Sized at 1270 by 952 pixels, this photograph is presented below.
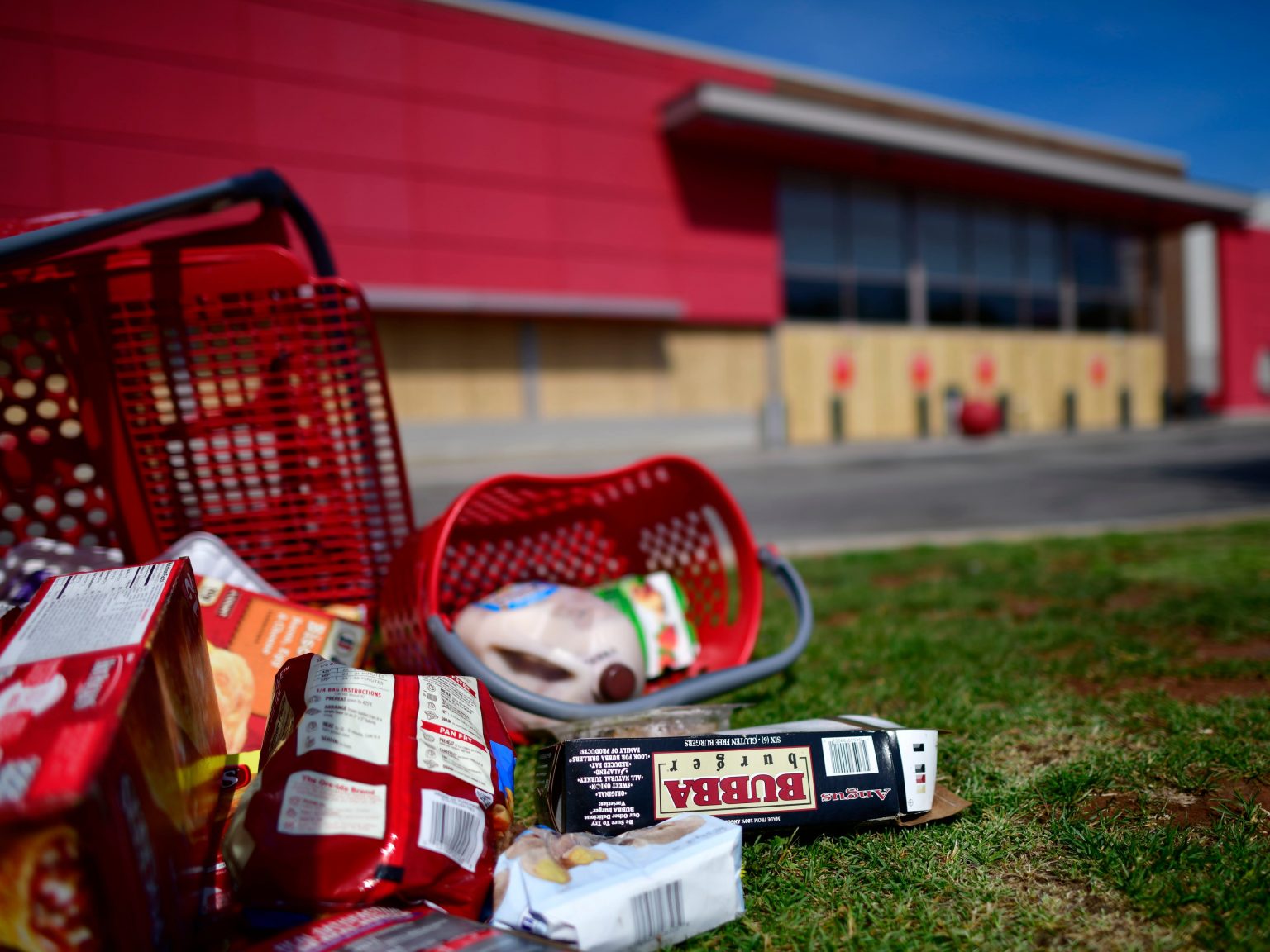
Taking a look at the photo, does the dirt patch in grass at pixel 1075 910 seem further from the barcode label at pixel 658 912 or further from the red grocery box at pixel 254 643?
the red grocery box at pixel 254 643

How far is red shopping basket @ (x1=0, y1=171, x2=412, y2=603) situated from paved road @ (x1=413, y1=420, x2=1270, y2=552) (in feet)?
9.79

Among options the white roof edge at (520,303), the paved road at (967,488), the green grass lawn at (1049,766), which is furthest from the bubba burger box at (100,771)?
the white roof edge at (520,303)

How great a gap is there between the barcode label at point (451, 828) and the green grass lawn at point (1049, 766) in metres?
0.35

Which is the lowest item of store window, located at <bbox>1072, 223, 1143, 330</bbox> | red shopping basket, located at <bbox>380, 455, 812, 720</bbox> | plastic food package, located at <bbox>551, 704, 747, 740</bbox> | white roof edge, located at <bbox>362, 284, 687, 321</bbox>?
plastic food package, located at <bbox>551, 704, 747, 740</bbox>

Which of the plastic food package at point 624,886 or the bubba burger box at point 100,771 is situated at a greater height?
the bubba burger box at point 100,771

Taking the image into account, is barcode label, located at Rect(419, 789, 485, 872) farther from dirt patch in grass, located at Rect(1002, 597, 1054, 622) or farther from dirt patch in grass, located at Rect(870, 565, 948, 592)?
dirt patch in grass, located at Rect(870, 565, 948, 592)

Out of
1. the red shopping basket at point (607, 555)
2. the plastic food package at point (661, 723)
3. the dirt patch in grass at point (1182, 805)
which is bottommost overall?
Result: the dirt patch in grass at point (1182, 805)

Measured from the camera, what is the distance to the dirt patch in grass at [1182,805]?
154cm

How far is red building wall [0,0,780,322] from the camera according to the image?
11.5m

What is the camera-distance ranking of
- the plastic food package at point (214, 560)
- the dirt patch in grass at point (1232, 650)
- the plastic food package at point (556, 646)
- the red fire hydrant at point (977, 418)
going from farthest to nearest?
the red fire hydrant at point (977, 418) → the dirt patch in grass at point (1232, 650) → the plastic food package at point (214, 560) → the plastic food package at point (556, 646)

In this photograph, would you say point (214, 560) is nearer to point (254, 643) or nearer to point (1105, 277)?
point (254, 643)

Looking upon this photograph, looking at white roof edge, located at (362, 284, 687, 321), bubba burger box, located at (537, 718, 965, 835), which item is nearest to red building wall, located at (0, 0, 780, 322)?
white roof edge, located at (362, 284, 687, 321)

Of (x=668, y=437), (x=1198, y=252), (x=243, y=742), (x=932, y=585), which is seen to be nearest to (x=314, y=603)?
(x=243, y=742)

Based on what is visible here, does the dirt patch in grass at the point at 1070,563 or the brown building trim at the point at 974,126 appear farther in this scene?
the brown building trim at the point at 974,126
